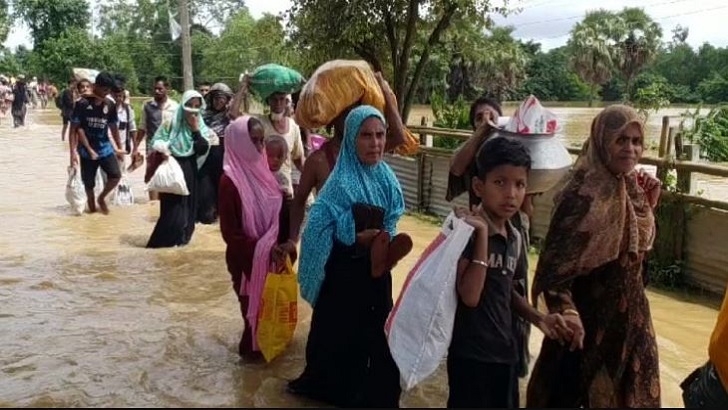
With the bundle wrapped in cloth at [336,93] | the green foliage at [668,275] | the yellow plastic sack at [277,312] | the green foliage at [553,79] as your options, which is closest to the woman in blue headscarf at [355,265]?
the bundle wrapped in cloth at [336,93]

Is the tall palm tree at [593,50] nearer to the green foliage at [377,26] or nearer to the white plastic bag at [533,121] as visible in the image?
the green foliage at [377,26]

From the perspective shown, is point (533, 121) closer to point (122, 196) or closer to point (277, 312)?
point (277, 312)

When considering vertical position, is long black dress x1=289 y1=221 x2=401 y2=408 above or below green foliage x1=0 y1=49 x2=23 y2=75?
below

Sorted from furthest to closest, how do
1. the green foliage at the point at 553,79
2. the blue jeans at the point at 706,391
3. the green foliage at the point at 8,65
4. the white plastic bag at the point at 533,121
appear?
the green foliage at the point at 553,79
the green foliage at the point at 8,65
the white plastic bag at the point at 533,121
the blue jeans at the point at 706,391

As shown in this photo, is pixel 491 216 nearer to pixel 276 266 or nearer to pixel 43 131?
pixel 276 266

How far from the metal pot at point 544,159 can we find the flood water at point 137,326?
139 cm

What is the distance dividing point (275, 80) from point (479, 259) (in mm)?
2714

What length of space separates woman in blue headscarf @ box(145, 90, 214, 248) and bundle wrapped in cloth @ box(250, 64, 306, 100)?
2428 mm

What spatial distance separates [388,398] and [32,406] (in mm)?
1835

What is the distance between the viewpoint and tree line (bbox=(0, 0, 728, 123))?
12930mm

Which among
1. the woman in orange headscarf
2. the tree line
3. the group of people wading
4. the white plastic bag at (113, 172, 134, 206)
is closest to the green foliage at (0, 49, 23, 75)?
the tree line

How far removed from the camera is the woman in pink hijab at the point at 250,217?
425 centimetres

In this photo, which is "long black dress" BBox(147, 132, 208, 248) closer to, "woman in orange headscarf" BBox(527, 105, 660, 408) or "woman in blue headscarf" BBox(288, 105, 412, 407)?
"woman in blue headscarf" BBox(288, 105, 412, 407)

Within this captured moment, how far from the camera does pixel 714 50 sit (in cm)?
7919
